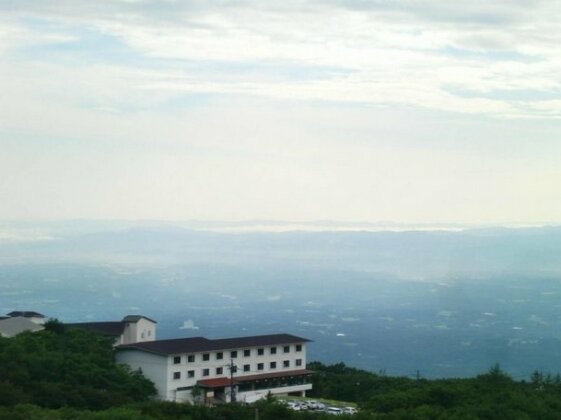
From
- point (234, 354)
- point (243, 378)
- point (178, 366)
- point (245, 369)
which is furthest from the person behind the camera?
point (245, 369)

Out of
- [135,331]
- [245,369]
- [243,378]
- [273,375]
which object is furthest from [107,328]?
[273,375]

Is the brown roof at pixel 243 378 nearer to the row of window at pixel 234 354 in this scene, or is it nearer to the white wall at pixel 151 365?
the row of window at pixel 234 354

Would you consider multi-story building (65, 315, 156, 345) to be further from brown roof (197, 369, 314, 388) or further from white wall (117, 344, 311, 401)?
brown roof (197, 369, 314, 388)

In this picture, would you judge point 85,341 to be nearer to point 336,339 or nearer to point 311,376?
point 311,376

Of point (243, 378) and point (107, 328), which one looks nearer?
point (243, 378)

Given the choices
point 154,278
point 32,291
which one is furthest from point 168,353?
point 154,278

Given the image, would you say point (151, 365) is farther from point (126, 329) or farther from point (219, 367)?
point (126, 329)

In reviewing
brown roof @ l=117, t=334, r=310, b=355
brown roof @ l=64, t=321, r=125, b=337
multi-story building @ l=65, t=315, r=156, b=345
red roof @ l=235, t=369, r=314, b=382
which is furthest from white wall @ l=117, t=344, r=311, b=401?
multi-story building @ l=65, t=315, r=156, b=345
